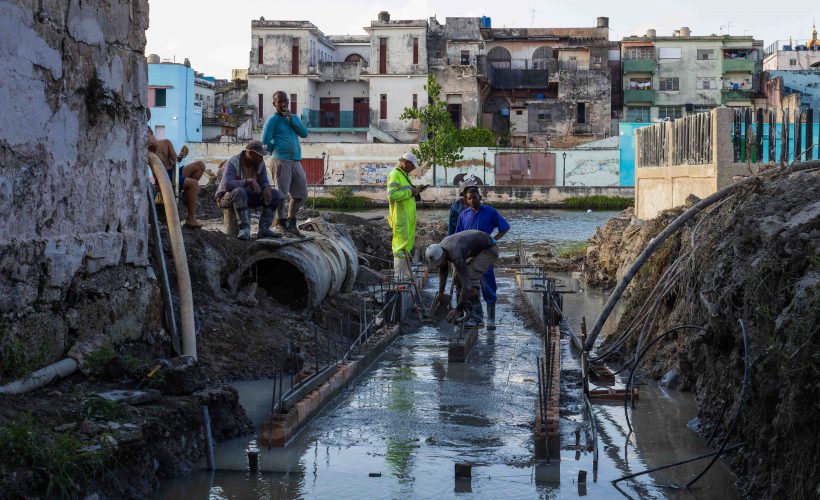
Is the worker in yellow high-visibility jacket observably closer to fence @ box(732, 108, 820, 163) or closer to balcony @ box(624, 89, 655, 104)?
fence @ box(732, 108, 820, 163)

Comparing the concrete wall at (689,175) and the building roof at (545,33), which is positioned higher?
the building roof at (545,33)

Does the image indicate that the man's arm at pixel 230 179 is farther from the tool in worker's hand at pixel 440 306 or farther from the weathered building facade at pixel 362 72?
the weathered building facade at pixel 362 72

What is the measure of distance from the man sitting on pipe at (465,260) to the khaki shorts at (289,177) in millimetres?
2352

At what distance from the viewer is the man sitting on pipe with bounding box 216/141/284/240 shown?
39.2 feet

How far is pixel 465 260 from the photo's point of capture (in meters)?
11.2

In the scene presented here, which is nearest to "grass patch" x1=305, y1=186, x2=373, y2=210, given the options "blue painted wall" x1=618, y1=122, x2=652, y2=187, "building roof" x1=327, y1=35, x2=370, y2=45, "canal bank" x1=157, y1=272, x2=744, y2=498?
"blue painted wall" x1=618, y1=122, x2=652, y2=187

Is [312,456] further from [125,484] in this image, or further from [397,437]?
[125,484]

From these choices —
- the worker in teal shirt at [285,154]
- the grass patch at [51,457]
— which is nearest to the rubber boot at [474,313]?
the worker in teal shirt at [285,154]

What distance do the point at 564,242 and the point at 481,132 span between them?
105ft

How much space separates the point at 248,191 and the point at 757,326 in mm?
6862

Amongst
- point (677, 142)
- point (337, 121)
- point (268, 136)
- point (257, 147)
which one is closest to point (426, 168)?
point (337, 121)

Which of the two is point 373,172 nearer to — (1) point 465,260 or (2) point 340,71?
(2) point 340,71

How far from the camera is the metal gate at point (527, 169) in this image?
59.7 meters

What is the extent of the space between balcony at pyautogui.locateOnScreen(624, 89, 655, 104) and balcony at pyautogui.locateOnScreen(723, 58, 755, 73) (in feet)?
16.4
